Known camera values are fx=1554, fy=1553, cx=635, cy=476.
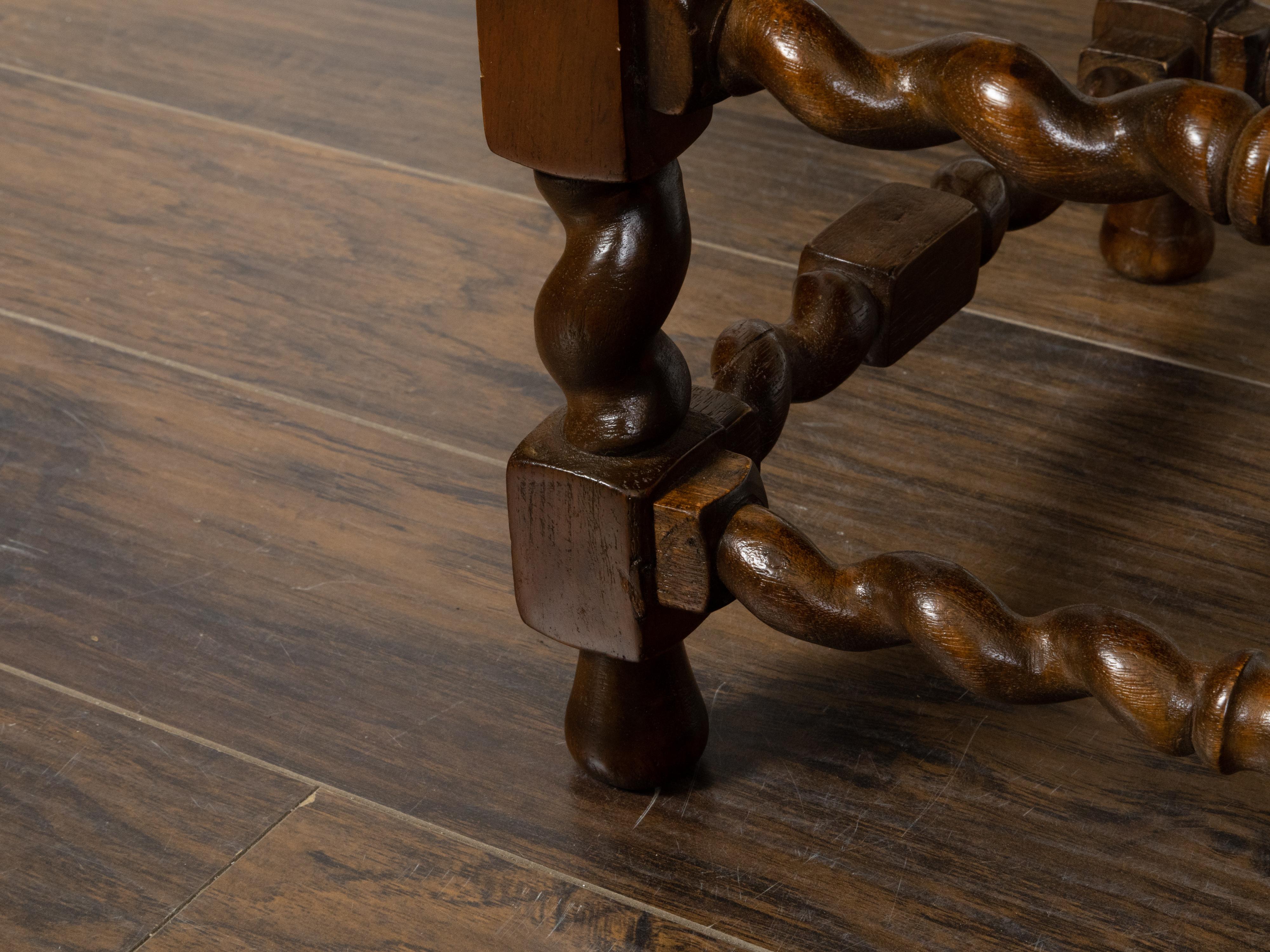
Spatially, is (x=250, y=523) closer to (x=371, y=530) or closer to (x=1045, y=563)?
(x=371, y=530)

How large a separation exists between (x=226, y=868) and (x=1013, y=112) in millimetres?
394

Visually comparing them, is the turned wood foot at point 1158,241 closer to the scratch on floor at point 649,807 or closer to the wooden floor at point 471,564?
the wooden floor at point 471,564

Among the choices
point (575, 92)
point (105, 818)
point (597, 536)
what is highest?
point (575, 92)

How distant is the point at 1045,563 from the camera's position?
737 mm

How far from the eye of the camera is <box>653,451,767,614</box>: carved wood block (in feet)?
1.79

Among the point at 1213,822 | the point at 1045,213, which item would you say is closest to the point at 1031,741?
the point at 1213,822

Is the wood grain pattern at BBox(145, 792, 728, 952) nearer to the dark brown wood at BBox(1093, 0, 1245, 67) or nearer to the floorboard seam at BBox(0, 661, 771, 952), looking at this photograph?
the floorboard seam at BBox(0, 661, 771, 952)

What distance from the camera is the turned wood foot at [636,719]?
23.8 inches

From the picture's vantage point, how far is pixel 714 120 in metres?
1.16

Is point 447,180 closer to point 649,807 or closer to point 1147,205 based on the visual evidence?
point 1147,205

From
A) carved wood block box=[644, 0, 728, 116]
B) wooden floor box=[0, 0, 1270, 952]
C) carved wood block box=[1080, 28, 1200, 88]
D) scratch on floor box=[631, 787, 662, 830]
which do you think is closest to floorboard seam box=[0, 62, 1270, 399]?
wooden floor box=[0, 0, 1270, 952]

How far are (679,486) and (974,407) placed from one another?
13.6 inches

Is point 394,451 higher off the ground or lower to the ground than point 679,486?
lower

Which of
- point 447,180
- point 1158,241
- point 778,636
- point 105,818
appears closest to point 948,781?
point 778,636
